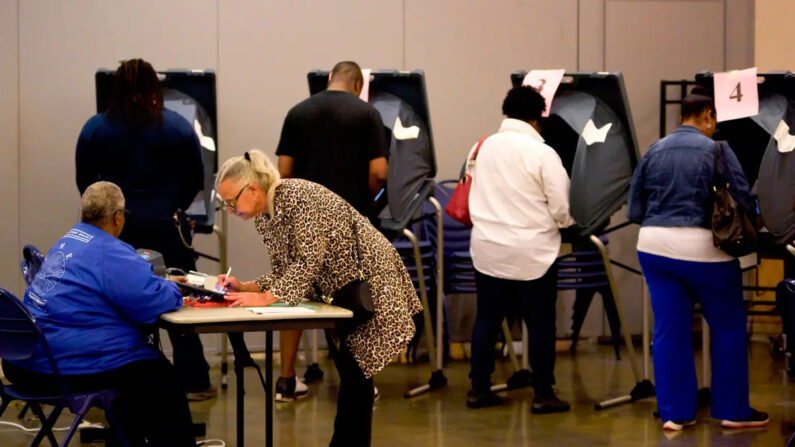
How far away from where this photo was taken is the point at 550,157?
4.96m

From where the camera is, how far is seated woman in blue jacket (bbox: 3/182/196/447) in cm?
342

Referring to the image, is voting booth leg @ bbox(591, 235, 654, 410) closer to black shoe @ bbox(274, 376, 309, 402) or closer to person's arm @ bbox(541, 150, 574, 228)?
person's arm @ bbox(541, 150, 574, 228)

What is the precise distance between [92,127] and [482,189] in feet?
6.01

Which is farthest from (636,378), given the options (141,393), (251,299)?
(141,393)

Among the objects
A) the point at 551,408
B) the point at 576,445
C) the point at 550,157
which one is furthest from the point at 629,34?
the point at 576,445

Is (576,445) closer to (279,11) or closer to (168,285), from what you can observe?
(168,285)

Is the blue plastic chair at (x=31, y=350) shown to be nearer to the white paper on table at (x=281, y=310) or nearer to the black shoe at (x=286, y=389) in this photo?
the white paper on table at (x=281, y=310)

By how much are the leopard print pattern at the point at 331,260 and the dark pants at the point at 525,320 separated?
1385 millimetres

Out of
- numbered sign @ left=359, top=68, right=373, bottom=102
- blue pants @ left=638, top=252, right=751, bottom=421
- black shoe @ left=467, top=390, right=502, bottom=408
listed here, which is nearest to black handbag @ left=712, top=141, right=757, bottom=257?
blue pants @ left=638, top=252, right=751, bottom=421

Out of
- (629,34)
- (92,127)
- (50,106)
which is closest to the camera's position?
(92,127)

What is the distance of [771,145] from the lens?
4973 millimetres

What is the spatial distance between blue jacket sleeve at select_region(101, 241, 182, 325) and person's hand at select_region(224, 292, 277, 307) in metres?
0.21

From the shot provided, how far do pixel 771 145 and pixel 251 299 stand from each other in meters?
2.69

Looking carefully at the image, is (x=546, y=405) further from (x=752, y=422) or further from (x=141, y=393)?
(x=141, y=393)
